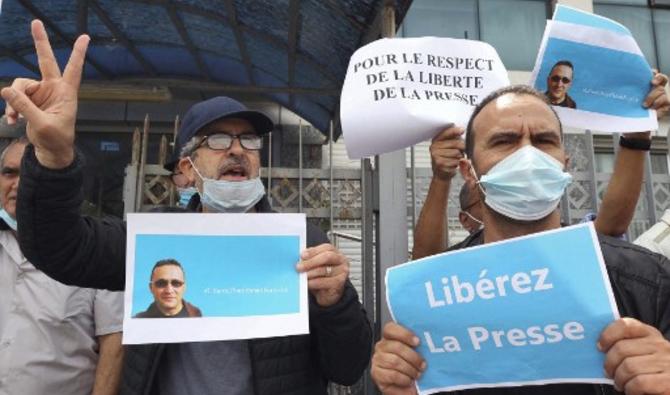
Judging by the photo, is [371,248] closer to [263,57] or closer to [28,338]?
[28,338]

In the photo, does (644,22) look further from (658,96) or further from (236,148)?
(236,148)

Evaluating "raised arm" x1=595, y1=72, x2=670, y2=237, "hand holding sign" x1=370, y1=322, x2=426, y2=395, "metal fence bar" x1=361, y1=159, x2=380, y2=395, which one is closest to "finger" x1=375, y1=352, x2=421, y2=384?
"hand holding sign" x1=370, y1=322, x2=426, y2=395

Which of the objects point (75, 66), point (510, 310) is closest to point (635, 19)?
point (510, 310)

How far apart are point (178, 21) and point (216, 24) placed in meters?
0.43

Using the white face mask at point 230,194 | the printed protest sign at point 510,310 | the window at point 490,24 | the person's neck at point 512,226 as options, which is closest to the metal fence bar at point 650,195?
the person's neck at point 512,226

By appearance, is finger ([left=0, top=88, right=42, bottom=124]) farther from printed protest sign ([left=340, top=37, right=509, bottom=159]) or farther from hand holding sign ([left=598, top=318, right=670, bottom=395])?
hand holding sign ([left=598, top=318, right=670, bottom=395])

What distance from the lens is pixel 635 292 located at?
1.42m

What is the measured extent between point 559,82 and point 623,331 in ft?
3.94

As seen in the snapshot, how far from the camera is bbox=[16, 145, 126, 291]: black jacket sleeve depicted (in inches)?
61.0

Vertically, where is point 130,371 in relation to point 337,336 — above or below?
below

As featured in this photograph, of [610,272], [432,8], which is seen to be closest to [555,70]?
[610,272]

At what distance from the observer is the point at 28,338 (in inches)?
84.7

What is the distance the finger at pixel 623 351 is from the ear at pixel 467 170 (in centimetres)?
73

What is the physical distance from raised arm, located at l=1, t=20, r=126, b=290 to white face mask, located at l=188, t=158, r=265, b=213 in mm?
465
